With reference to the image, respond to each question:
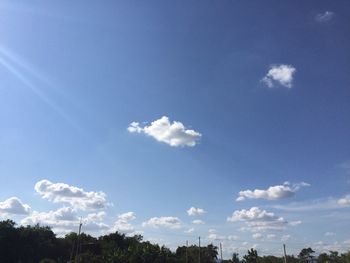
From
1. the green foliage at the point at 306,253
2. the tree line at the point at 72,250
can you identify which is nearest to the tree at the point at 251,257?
the tree line at the point at 72,250

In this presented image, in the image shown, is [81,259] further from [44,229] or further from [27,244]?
Answer: [44,229]

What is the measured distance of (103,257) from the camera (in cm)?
7938

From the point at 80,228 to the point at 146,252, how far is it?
16733 millimetres

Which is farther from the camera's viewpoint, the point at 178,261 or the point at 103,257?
the point at 178,261

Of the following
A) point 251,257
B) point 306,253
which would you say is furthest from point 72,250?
point 306,253

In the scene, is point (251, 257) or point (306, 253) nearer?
point (251, 257)

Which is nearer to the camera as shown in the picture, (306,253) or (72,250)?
(72,250)

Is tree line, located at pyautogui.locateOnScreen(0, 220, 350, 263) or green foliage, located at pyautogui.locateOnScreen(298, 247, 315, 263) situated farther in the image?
green foliage, located at pyautogui.locateOnScreen(298, 247, 315, 263)

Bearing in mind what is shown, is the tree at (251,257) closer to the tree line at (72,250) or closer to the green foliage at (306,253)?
the tree line at (72,250)

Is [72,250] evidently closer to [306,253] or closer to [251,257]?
[251,257]

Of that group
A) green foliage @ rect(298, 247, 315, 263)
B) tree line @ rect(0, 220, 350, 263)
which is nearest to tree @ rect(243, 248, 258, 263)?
tree line @ rect(0, 220, 350, 263)

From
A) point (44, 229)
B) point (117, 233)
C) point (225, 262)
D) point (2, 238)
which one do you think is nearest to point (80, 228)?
point (2, 238)

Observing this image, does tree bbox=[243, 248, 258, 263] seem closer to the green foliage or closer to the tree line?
the tree line

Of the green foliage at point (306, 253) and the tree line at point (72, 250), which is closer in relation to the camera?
the tree line at point (72, 250)
